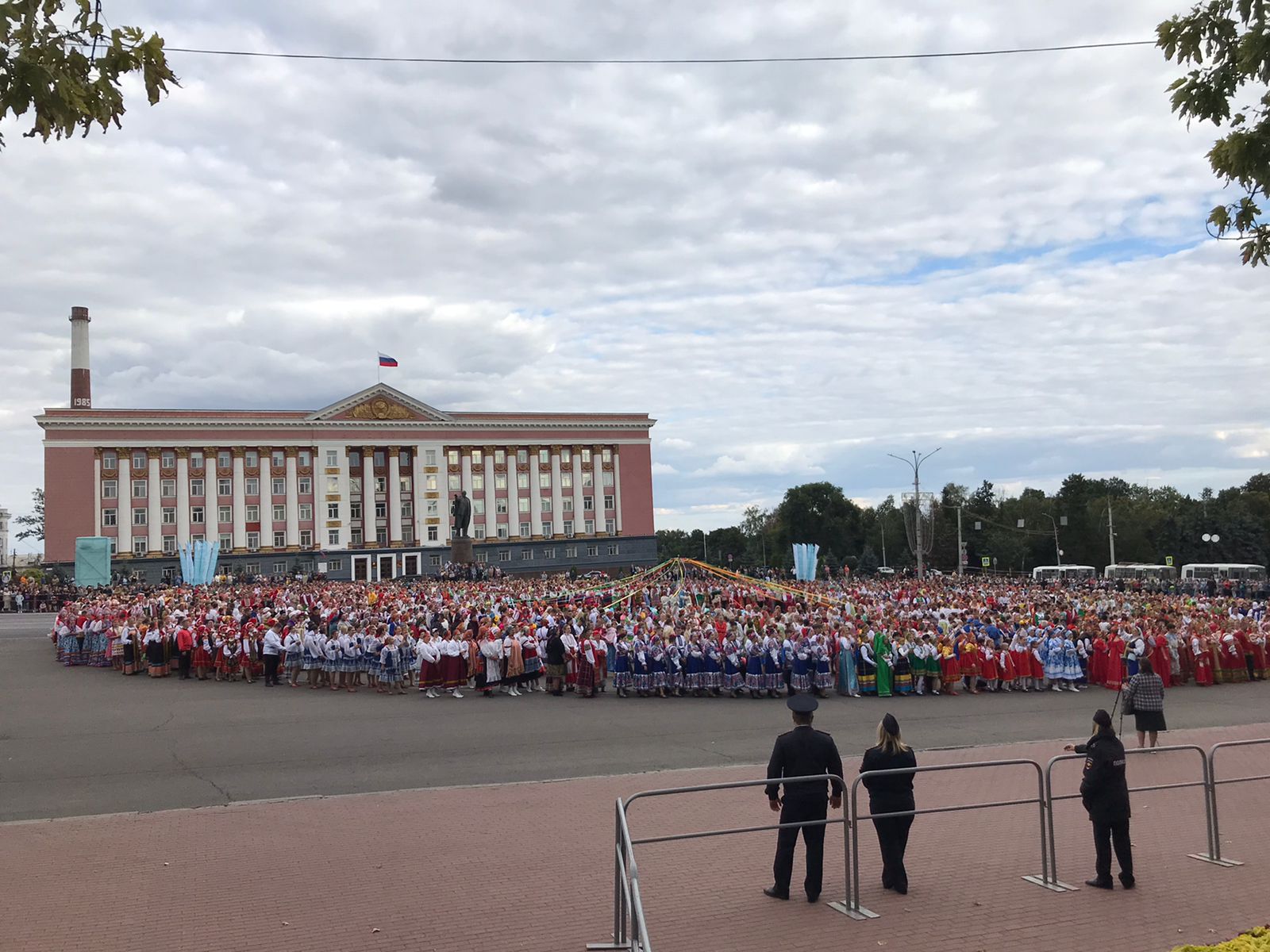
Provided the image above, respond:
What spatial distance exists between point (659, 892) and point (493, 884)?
1.46 meters

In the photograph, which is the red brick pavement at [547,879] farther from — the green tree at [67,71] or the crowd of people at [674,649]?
the crowd of people at [674,649]

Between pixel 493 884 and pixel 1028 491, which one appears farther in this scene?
pixel 1028 491

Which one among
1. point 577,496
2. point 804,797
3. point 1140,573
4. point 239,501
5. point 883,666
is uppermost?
point 577,496

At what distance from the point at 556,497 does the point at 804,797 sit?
90942mm

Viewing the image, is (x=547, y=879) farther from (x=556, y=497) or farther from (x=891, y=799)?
(x=556, y=497)

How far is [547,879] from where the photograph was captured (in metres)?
8.59

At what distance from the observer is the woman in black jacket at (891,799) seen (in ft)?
26.8

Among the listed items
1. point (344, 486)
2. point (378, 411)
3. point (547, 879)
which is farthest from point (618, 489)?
point (547, 879)

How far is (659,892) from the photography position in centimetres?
816

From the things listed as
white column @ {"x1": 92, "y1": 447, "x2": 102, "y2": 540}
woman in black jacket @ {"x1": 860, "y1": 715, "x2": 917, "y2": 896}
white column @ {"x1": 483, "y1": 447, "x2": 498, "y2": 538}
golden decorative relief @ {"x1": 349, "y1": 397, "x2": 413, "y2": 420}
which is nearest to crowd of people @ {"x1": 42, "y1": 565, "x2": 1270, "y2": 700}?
woman in black jacket @ {"x1": 860, "y1": 715, "x2": 917, "y2": 896}

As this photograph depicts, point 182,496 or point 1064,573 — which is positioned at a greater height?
point 182,496

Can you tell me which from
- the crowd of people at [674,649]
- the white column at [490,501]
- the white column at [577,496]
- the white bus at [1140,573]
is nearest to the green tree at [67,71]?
Answer: the crowd of people at [674,649]

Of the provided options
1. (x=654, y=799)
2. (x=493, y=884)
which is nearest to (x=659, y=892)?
(x=493, y=884)

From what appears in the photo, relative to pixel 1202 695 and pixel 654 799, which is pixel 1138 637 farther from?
pixel 654 799
